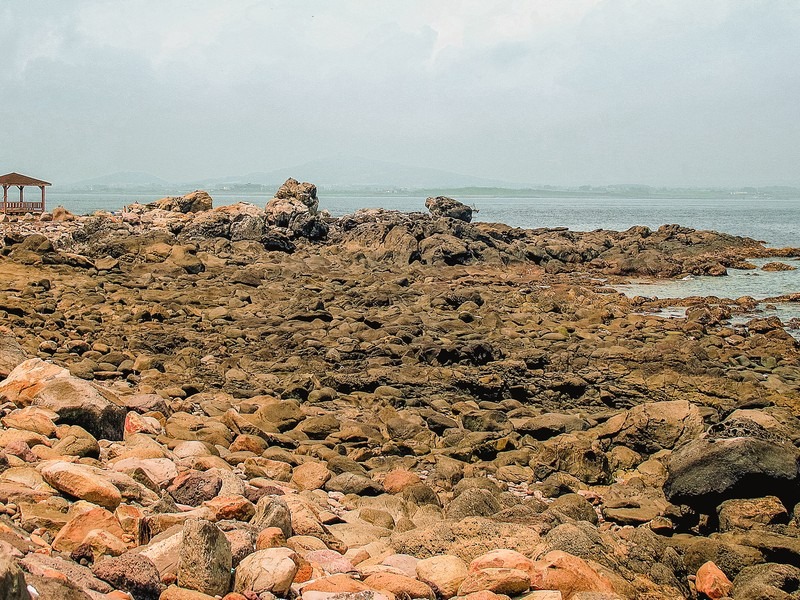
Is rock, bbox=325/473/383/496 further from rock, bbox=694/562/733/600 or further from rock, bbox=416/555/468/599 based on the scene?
rock, bbox=694/562/733/600

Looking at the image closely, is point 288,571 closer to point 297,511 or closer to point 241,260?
point 297,511

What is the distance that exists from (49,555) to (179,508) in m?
1.56

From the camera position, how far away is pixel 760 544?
720 cm

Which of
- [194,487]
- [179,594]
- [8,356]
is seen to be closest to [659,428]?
[194,487]

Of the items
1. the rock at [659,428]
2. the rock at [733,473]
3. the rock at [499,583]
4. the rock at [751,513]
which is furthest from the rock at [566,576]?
the rock at [659,428]

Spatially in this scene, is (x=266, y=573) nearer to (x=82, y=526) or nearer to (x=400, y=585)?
(x=400, y=585)

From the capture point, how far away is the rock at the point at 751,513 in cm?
789

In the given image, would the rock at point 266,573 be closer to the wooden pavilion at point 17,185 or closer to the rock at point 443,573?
the rock at point 443,573

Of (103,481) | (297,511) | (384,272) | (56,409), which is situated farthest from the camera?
(384,272)

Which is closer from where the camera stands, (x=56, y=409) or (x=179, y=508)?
(x=179, y=508)

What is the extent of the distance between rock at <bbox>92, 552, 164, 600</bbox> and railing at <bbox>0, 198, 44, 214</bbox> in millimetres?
45352

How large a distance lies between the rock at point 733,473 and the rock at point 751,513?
0.11 m

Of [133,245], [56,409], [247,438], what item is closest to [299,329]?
[247,438]

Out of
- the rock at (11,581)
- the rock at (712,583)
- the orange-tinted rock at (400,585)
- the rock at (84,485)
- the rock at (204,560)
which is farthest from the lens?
the rock at (712,583)
